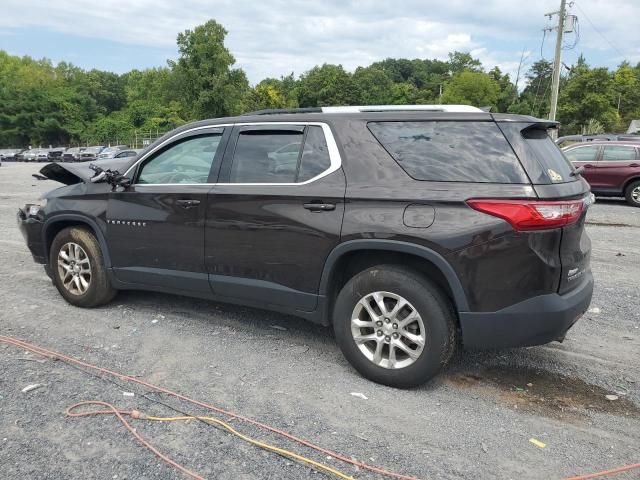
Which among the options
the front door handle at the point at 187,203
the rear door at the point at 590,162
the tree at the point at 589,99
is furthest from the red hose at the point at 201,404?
the tree at the point at 589,99

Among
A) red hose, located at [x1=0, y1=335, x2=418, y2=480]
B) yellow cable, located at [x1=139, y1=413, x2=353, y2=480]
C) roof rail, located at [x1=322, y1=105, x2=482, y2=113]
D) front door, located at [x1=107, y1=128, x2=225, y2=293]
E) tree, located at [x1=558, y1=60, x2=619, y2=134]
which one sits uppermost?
tree, located at [x1=558, y1=60, x2=619, y2=134]

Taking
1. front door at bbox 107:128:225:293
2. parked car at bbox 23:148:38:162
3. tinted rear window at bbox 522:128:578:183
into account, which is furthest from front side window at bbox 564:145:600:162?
parked car at bbox 23:148:38:162

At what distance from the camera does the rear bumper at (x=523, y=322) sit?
126 inches

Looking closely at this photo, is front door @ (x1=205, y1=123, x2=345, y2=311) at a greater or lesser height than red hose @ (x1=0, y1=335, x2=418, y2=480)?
greater

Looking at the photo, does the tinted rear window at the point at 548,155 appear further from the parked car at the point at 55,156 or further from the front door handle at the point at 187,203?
the parked car at the point at 55,156

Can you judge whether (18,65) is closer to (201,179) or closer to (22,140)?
(22,140)

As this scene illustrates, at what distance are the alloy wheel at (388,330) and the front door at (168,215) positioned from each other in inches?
55.8

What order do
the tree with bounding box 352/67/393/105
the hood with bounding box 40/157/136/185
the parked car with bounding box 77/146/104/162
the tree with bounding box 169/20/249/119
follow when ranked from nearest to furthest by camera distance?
the hood with bounding box 40/157/136/185, the parked car with bounding box 77/146/104/162, the tree with bounding box 169/20/249/119, the tree with bounding box 352/67/393/105

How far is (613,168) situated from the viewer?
1359 cm

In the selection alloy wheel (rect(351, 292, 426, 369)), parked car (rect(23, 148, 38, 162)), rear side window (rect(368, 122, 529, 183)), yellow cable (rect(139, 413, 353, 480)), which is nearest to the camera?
yellow cable (rect(139, 413, 353, 480))

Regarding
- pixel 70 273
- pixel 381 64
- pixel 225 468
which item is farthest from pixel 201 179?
pixel 381 64

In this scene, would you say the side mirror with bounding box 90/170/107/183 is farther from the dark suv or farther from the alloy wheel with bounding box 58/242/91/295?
the alloy wheel with bounding box 58/242/91/295

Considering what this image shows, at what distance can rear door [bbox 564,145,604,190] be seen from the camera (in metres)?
13.8

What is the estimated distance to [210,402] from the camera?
3.37 m
